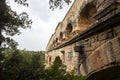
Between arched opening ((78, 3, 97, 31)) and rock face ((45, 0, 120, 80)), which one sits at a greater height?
arched opening ((78, 3, 97, 31))

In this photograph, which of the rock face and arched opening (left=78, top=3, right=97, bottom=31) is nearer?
the rock face

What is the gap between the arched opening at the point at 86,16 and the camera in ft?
26.9

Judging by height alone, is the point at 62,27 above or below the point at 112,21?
above

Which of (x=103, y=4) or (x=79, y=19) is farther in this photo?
(x=79, y=19)

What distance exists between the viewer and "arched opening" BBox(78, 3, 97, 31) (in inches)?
323

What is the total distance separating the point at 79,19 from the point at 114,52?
14.7 ft

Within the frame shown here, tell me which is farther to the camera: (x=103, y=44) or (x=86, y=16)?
(x=86, y=16)

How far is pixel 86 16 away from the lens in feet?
28.2

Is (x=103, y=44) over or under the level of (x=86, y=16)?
under

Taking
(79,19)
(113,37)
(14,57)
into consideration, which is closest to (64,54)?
(79,19)

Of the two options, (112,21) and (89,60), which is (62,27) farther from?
(112,21)

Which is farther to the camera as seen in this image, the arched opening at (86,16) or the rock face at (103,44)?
the arched opening at (86,16)

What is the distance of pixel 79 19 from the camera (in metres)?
8.73

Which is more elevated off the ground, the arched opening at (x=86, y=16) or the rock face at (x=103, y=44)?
the arched opening at (x=86, y=16)
